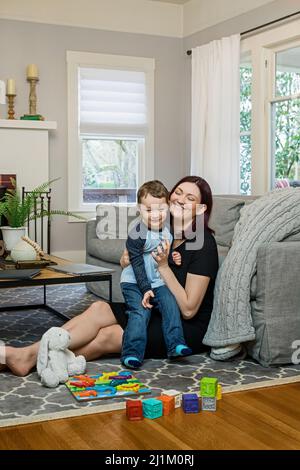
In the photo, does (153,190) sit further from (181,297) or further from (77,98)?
(77,98)

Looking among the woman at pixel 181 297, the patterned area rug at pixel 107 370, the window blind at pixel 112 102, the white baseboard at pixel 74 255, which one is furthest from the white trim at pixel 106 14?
the woman at pixel 181 297

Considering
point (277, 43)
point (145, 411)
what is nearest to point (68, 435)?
point (145, 411)

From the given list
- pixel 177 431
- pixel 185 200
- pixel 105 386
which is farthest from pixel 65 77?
pixel 177 431

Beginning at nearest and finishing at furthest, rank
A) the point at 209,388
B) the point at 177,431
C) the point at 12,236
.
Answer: the point at 177,431, the point at 209,388, the point at 12,236

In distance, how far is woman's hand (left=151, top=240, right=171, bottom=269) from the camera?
2.91 meters

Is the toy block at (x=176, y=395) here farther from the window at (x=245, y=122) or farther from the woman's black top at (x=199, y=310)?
the window at (x=245, y=122)

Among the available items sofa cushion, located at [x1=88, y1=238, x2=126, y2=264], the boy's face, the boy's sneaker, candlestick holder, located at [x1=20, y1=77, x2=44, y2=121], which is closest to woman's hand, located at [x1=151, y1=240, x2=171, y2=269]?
the boy's face

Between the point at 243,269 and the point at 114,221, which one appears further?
the point at 114,221

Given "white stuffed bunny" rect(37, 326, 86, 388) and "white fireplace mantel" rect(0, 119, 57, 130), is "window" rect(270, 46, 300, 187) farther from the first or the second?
"white stuffed bunny" rect(37, 326, 86, 388)

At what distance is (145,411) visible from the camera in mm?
2320

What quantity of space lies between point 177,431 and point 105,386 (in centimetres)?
53

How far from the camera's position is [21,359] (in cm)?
281

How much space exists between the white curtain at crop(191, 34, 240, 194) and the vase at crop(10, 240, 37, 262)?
2.94 metres

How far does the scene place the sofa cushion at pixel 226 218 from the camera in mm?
4387
